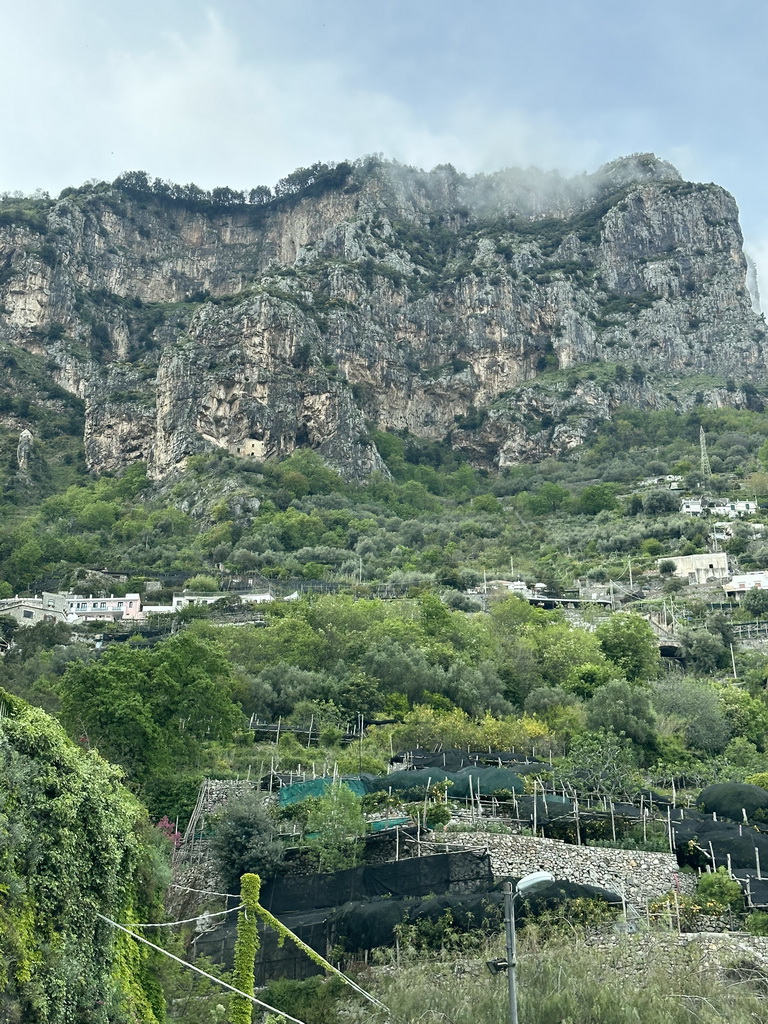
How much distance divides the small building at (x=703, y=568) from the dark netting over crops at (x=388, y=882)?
51.7 m

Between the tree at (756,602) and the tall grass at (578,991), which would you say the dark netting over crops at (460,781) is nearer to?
the tall grass at (578,991)

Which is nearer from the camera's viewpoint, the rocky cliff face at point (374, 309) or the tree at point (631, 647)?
the tree at point (631, 647)

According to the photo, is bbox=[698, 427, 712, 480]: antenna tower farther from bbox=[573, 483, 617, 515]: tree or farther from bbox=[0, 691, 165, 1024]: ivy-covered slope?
bbox=[0, 691, 165, 1024]: ivy-covered slope

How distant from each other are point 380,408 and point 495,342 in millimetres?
18214

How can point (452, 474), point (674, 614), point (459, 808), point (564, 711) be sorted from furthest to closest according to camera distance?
point (452, 474), point (674, 614), point (564, 711), point (459, 808)

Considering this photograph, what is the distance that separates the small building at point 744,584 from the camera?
66250mm

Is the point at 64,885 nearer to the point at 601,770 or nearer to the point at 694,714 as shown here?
the point at 601,770

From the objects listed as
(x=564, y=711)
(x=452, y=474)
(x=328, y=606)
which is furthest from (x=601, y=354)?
(x=564, y=711)

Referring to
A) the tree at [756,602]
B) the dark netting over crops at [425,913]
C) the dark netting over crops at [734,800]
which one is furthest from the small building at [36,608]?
the dark netting over crops at [425,913]

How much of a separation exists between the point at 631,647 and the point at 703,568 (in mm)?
23562

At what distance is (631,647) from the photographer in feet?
165

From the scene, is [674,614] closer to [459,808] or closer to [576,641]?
[576,641]

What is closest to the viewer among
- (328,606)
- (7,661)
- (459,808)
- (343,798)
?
(343,798)

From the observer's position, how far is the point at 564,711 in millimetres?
41094
